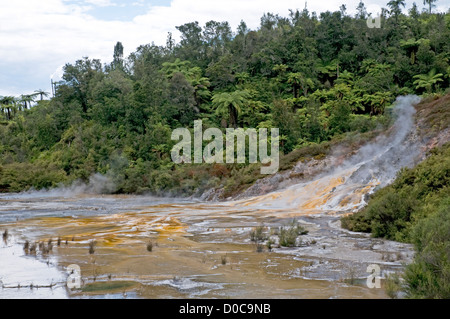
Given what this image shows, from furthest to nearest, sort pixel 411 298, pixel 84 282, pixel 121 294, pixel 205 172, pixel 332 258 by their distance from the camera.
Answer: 1. pixel 205 172
2. pixel 332 258
3. pixel 84 282
4. pixel 121 294
5. pixel 411 298

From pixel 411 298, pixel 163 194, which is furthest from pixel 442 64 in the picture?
pixel 411 298

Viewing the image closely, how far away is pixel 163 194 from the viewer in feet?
102

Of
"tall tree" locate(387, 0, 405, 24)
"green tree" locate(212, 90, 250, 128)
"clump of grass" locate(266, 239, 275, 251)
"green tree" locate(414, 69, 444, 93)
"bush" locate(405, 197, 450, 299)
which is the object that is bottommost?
"clump of grass" locate(266, 239, 275, 251)

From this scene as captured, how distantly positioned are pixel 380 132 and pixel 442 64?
1734cm

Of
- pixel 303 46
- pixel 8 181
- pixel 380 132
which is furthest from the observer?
pixel 303 46

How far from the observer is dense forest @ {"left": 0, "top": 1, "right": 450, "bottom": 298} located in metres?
32.7

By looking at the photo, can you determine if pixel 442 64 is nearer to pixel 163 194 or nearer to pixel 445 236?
pixel 163 194

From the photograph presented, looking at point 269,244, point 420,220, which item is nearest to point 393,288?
point 420,220

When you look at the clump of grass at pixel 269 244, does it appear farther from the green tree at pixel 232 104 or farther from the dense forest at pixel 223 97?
the green tree at pixel 232 104

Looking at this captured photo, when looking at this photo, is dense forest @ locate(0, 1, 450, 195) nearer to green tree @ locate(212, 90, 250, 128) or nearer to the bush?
green tree @ locate(212, 90, 250, 128)

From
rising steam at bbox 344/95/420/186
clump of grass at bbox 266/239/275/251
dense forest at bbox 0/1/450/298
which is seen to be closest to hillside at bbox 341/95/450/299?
rising steam at bbox 344/95/420/186

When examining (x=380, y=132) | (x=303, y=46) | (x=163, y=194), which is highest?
(x=303, y=46)

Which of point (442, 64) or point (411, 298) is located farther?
point (442, 64)

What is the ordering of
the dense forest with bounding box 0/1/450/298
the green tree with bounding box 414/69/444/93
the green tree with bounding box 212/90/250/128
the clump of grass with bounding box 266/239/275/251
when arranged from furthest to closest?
the green tree with bounding box 212/90/250/128 < the green tree with bounding box 414/69/444/93 < the dense forest with bounding box 0/1/450/298 < the clump of grass with bounding box 266/239/275/251
